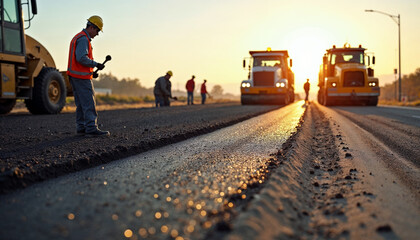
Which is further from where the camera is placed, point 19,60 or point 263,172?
point 19,60

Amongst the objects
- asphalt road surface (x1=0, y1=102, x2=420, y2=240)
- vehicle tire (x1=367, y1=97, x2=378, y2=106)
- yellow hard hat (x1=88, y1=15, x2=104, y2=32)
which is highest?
yellow hard hat (x1=88, y1=15, x2=104, y2=32)

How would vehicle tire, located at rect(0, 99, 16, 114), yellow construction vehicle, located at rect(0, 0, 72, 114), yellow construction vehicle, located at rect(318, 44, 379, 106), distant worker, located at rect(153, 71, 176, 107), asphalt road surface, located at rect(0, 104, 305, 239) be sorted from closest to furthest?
asphalt road surface, located at rect(0, 104, 305, 239)
yellow construction vehicle, located at rect(0, 0, 72, 114)
vehicle tire, located at rect(0, 99, 16, 114)
distant worker, located at rect(153, 71, 176, 107)
yellow construction vehicle, located at rect(318, 44, 379, 106)

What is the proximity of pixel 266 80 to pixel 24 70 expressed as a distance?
14.8 meters

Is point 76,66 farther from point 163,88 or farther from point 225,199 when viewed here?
point 163,88

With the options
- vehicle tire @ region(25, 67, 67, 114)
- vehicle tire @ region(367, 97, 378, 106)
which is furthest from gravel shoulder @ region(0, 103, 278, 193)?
vehicle tire @ region(367, 97, 378, 106)

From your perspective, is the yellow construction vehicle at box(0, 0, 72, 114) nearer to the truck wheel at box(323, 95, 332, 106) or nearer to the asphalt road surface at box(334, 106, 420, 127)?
the asphalt road surface at box(334, 106, 420, 127)

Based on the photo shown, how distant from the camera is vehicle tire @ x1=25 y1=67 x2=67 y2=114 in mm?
11570

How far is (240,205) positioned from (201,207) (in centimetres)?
27

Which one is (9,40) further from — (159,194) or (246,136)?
(159,194)

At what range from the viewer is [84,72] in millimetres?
6148

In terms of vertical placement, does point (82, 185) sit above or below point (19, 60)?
below

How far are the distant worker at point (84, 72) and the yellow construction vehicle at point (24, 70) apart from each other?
5030 millimetres

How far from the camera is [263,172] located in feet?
11.8

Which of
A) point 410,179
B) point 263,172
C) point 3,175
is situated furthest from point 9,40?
point 410,179
